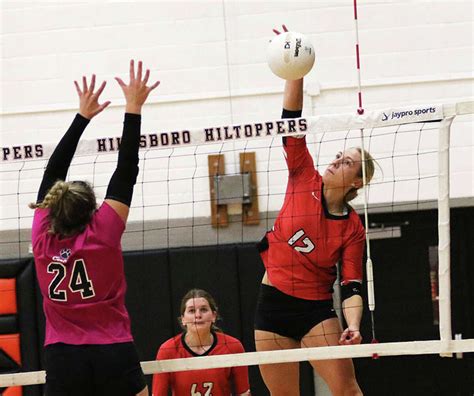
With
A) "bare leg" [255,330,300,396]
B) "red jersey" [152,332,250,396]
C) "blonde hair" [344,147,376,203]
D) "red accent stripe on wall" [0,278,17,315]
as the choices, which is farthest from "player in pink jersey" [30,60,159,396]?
"red accent stripe on wall" [0,278,17,315]

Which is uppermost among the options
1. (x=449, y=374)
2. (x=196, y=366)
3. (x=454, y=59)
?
(x=454, y=59)

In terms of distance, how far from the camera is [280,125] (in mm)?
5141

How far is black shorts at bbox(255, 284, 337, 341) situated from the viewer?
16.6ft

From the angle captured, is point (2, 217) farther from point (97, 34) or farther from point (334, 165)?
point (334, 165)

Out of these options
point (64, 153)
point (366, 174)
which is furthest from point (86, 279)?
point (366, 174)

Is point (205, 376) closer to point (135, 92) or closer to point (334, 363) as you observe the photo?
point (334, 363)

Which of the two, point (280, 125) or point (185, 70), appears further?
point (185, 70)

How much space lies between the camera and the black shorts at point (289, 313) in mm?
5070

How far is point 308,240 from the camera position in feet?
16.6

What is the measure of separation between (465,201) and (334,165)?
3.38 m

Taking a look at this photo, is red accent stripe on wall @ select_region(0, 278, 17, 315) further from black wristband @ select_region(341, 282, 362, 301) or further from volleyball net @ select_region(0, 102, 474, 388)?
black wristband @ select_region(341, 282, 362, 301)

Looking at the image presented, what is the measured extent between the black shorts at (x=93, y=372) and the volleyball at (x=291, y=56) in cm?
179

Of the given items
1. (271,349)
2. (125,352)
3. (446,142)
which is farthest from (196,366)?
(446,142)

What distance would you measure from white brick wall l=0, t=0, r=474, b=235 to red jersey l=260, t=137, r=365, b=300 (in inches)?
122
